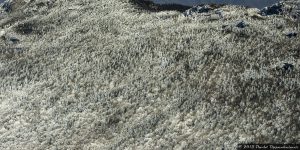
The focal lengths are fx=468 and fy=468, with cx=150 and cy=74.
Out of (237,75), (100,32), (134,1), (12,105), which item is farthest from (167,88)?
(134,1)

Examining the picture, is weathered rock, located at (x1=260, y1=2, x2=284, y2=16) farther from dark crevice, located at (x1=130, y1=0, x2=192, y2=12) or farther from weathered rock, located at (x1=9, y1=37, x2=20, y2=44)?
weathered rock, located at (x1=9, y1=37, x2=20, y2=44)

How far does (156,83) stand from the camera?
4266 centimetres

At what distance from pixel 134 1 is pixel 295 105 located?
135 feet

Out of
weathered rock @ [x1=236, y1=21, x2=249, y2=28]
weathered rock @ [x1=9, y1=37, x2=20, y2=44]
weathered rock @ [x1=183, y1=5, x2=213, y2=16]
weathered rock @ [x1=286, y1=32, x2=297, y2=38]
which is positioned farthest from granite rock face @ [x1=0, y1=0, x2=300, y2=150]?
weathered rock @ [x1=183, y1=5, x2=213, y2=16]

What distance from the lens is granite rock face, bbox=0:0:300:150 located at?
34.6 meters

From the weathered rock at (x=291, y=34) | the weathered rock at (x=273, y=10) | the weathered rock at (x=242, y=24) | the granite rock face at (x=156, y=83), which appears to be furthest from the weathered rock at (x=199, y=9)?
the weathered rock at (x=291, y=34)

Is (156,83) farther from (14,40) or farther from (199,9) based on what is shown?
(14,40)

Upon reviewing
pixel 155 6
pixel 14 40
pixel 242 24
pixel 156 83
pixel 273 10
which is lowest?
pixel 156 83

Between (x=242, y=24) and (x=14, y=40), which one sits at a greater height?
(x=242, y=24)

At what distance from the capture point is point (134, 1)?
2781 inches

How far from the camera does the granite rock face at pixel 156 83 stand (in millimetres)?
34594

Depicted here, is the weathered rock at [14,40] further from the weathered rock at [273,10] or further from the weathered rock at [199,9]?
the weathered rock at [273,10]

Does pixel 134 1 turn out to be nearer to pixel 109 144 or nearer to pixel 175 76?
pixel 175 76

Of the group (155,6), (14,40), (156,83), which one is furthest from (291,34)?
(14,40)
